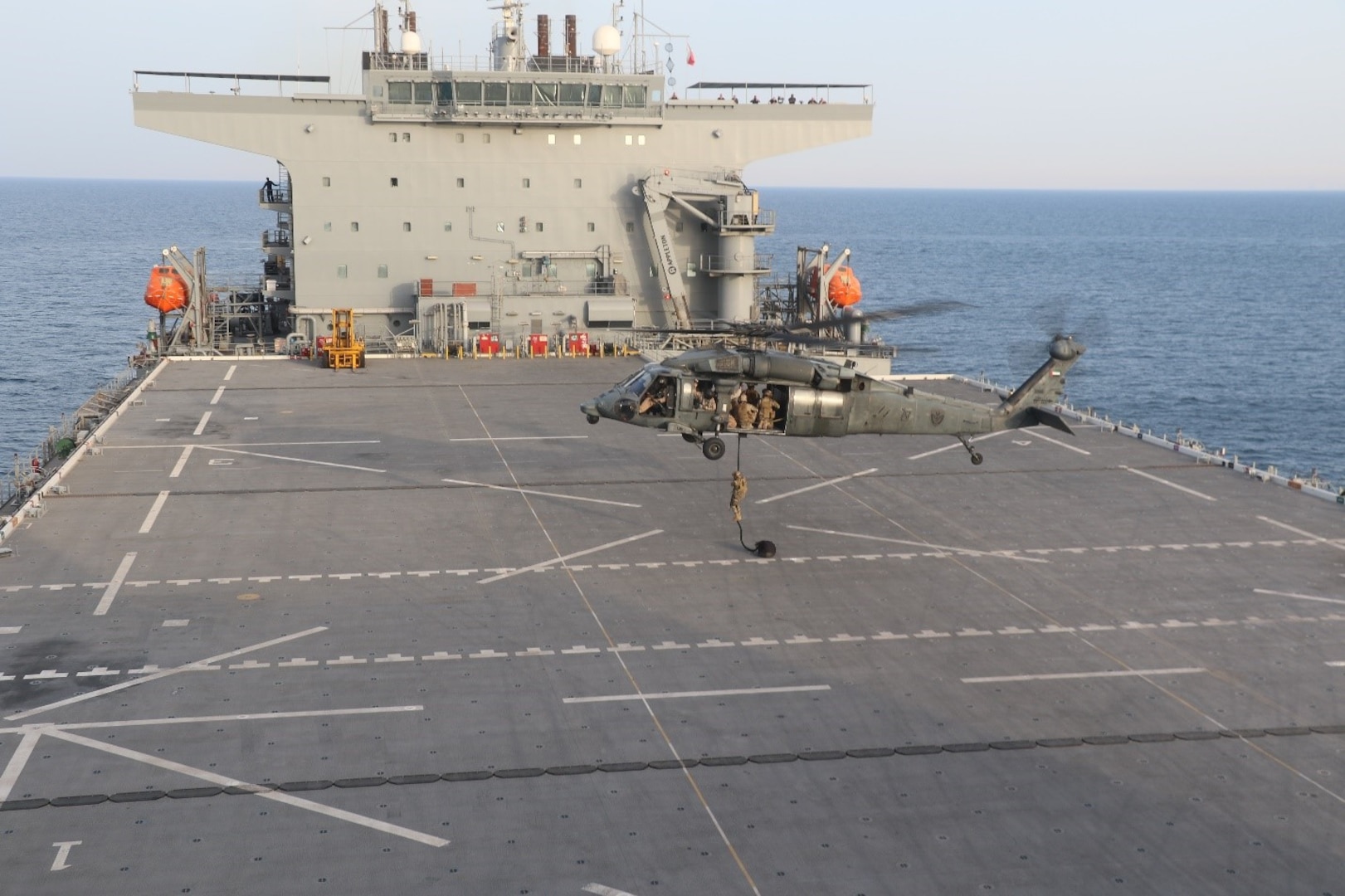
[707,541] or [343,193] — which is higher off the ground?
[343,193]

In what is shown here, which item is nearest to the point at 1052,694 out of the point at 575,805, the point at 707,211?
the point at 575,805

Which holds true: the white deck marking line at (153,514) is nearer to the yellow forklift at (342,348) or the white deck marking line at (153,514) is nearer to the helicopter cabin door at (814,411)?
the helicopter cabin door at (814,411)

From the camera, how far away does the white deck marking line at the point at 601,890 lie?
14320mm

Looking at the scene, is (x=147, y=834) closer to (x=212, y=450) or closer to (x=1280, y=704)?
(x=1280, y=704)

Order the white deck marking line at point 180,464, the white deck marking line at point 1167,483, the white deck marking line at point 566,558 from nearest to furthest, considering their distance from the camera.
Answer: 1. the white deck marking line at point 566,558
2. the white deck marking line at point 1167,483
3. the white deck marking line at point 180,464

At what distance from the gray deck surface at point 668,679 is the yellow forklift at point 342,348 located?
51.1ft

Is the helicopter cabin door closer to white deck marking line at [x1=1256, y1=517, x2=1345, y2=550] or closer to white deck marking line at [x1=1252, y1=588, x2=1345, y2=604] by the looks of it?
white deck marking line at [x1=1252, y1=588, x2=1345, y2=604]

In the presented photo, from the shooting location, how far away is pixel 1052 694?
20.4 meters

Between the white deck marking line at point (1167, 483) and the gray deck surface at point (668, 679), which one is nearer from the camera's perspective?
the gray deck surface at point (668, 679)

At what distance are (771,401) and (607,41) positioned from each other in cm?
3054

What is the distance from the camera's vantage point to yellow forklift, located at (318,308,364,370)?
5194cm

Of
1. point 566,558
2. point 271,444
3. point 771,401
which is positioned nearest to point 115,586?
point 566,558

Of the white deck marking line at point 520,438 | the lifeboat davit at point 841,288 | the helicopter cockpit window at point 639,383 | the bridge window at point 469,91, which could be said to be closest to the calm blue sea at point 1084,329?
the lifeboat davit at point 841,288

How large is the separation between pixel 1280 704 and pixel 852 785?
7.54m
